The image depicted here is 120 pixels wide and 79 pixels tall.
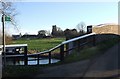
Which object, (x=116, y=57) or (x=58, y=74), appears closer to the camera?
(x=58, y=74)

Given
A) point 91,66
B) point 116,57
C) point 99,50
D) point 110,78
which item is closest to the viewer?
point 110,78

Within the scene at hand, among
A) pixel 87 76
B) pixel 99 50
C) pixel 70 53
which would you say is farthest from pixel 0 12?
pixel 87 76

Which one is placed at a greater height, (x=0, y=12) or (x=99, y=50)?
(x=0, y=12)

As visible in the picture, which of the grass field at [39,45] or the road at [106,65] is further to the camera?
the grass field at [39,45]

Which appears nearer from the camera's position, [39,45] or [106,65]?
[106,65]

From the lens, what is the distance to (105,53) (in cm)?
1352

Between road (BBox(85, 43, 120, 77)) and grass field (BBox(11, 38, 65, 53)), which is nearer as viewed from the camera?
road (BBox(85, 43, 120, 77))

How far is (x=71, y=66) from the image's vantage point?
474 inches

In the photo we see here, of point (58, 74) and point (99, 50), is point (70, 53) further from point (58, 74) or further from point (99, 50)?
point (58, 74)

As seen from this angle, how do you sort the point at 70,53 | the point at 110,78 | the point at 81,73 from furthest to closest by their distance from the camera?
the point at 70,53 < the point at 81,73 < the point at 110,78

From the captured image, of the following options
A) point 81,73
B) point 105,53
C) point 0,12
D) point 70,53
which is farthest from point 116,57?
point 0,12

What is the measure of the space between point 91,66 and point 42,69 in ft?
6.32

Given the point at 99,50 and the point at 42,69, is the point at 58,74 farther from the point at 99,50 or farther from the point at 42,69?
the point at 99,50

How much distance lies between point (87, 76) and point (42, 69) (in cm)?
249
